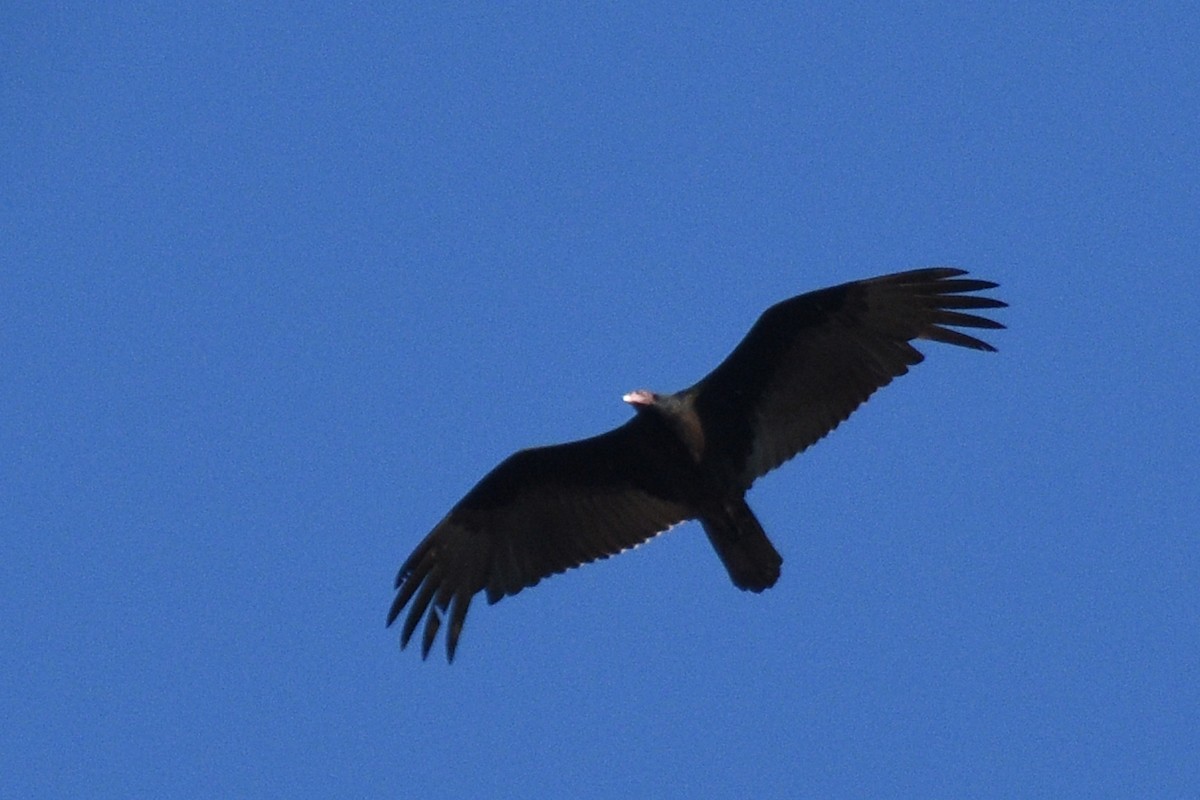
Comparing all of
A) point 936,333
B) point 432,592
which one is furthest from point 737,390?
point 432,592

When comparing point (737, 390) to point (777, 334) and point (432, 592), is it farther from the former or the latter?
point (432, 592)

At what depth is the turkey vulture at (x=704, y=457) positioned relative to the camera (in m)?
13.8

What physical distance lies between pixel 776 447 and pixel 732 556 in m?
0.82

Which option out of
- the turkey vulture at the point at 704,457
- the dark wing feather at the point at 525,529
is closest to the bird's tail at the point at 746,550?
the turkey vulture at the point at 704,457

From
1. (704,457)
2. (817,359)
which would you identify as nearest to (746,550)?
(704,457)

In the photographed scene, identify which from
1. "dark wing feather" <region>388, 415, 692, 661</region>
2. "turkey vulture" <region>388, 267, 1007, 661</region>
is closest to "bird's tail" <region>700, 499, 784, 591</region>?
"turkey vulture" <region>388, 267, 1007, 661</region>

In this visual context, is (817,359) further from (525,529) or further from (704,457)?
(525,529)

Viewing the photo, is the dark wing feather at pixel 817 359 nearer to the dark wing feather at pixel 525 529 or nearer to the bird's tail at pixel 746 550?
the bird's tail at pixel 746 550

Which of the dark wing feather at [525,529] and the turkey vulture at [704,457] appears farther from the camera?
the dark wing feather at [525,529]

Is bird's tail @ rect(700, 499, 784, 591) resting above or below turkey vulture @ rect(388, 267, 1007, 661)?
below

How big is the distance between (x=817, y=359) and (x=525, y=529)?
93.7 inches

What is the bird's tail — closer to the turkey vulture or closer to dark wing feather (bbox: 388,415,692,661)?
the turkey vulture

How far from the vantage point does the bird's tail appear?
13719 mm

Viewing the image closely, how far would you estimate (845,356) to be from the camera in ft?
45.8
